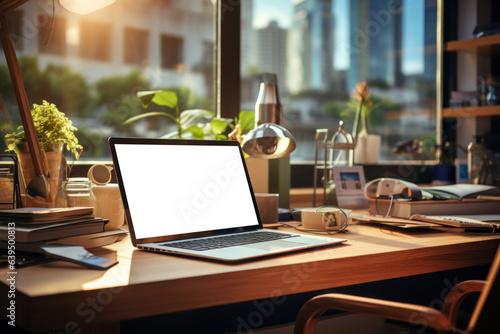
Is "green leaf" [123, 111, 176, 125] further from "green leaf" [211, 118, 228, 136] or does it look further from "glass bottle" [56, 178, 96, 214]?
"glass bottle" [56, 178, 96, 214]

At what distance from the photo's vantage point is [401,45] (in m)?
2.85

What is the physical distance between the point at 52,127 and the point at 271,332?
106 cm

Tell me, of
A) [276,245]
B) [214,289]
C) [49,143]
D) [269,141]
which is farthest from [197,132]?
[214,289]

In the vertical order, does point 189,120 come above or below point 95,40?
below

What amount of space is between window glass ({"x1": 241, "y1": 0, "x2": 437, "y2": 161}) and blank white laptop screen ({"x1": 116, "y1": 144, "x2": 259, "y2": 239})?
0.92 meters

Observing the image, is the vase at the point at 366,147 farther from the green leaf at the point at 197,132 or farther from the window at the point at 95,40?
the window at the point at 95,40

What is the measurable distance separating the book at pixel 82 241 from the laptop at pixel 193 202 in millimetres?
56

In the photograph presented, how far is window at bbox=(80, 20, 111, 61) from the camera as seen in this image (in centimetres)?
184

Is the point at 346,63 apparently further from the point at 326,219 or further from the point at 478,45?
the point at 326,219

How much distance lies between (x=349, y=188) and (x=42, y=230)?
3.99 feet

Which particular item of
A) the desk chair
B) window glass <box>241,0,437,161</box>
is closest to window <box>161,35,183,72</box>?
window glass <box>241,0,437,161</box>

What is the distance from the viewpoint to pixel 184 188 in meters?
1.26

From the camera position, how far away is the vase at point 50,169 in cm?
136

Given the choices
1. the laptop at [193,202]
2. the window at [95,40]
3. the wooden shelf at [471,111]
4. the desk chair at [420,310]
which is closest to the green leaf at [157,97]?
the window at [95,40]
